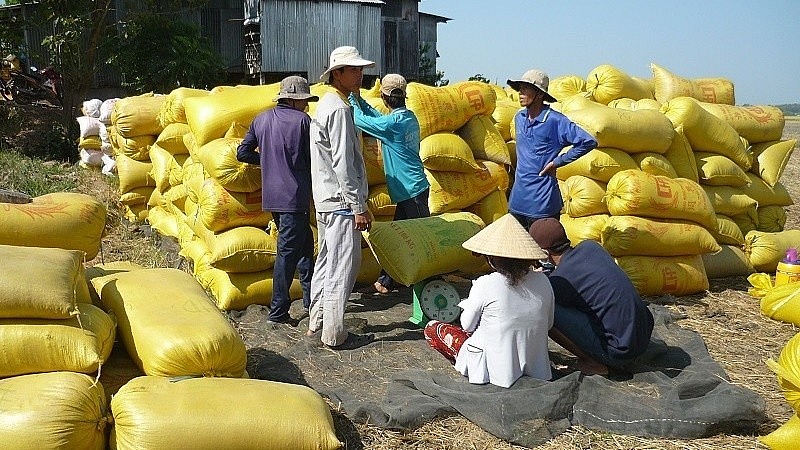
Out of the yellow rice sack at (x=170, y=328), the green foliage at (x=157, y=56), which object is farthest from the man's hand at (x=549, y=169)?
the green foliage at (x=157, y=56)

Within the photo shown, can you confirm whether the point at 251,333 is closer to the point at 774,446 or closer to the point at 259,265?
the point at 259,265

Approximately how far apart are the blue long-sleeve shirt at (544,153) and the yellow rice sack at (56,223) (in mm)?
2789

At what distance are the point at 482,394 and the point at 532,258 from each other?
2.33ft

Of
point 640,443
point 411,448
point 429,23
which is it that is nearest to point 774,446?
point 640,443

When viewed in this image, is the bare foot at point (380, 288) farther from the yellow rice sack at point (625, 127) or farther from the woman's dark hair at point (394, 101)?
the yellow rice sack at point (625, 127)

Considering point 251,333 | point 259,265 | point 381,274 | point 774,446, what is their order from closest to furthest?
point 774,446 → point 251,333 → point 259,265 → point 381,274

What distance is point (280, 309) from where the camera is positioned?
4.73 m

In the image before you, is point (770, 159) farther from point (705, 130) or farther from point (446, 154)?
point (446, 154)

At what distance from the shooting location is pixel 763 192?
6688mm

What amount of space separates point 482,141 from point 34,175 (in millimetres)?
7189

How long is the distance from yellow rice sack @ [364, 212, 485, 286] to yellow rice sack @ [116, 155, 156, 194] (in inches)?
155

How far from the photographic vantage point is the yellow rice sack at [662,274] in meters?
5.59

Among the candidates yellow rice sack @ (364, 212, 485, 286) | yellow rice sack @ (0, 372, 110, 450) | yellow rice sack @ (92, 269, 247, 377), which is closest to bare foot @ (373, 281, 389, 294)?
yellow rice sack @ (364, 212, 485, 286)

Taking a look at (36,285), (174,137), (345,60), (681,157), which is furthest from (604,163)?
(36,285)
